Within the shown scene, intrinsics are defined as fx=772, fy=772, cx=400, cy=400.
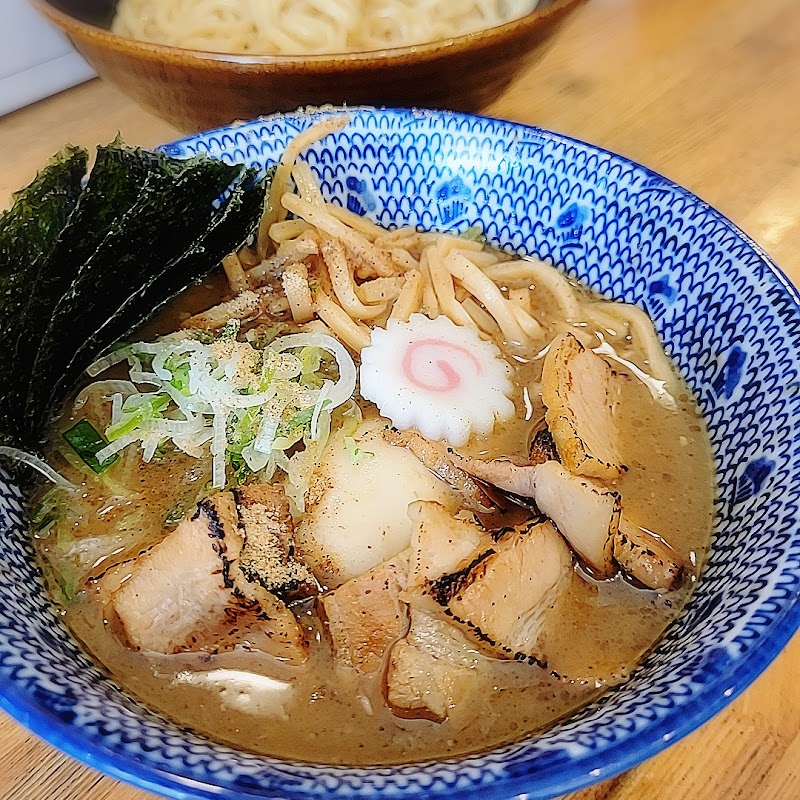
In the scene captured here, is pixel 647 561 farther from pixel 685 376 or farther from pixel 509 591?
pixel 685 376

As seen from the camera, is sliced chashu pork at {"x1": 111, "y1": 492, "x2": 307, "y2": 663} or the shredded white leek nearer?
sliced chashu pork at {"x1": 111, "y1": 492, "x2": 307, "y2": 663}

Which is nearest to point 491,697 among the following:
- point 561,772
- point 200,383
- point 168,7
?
point 561,772

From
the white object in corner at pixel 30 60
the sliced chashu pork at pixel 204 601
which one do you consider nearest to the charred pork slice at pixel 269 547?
the sliced chashu pork at pixel 204 601

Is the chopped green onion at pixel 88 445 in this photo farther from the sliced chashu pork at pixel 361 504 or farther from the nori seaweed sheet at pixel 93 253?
the sliced chashu pork at pixel 361 504

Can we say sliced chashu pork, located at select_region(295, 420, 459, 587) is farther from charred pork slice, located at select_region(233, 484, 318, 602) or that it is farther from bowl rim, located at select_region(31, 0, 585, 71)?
bowl rim, located at select_region(31, 0, 585, 71)

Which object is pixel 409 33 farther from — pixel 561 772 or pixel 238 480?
pixel 561 772

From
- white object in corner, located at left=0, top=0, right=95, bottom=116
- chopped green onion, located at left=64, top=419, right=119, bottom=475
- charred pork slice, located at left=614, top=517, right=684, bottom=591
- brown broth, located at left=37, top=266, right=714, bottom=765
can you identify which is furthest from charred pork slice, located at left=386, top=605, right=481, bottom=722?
white object in corner, located at left=0, top=0, right=95, bottom=116
